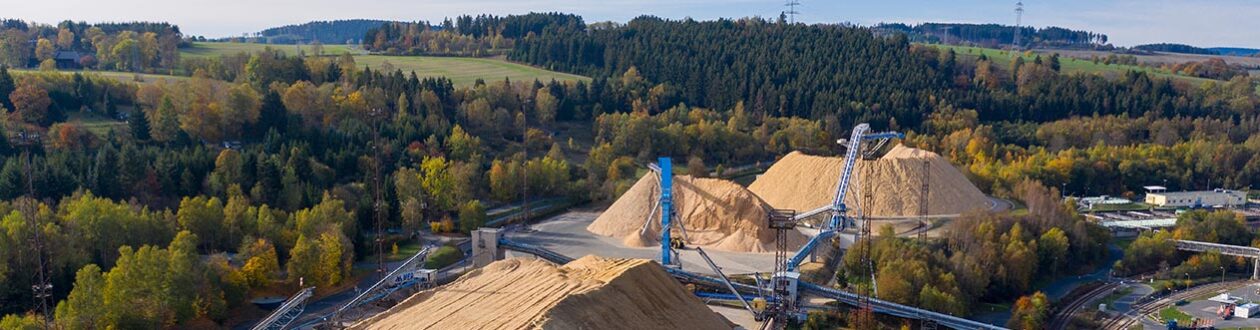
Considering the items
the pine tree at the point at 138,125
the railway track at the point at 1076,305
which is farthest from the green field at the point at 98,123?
the railway track at the point at 1076,305

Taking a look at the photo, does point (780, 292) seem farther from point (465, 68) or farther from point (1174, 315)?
point (465, 68)

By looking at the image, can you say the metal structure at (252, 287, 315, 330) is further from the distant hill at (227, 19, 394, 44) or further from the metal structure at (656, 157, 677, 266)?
the distant hill at (227, 19, 394, 44)

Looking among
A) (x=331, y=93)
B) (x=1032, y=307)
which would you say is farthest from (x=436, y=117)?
(x=1032, y=307)

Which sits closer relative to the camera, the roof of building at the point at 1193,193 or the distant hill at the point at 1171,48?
the roof of building at the point at 1193,193

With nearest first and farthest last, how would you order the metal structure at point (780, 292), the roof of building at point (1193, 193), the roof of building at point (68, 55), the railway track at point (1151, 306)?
the metal structure at point (780, 292)
the railway track at point (1151, 306)
the roof of building at point (1193, 193)
the roof of building at point (68, 55)

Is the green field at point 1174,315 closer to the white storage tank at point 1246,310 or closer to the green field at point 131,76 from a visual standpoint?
the white storage tank at point 1246,310

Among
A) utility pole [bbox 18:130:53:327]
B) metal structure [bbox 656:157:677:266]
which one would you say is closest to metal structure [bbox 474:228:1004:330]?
metal structure [bbox 656:157:677:266]
